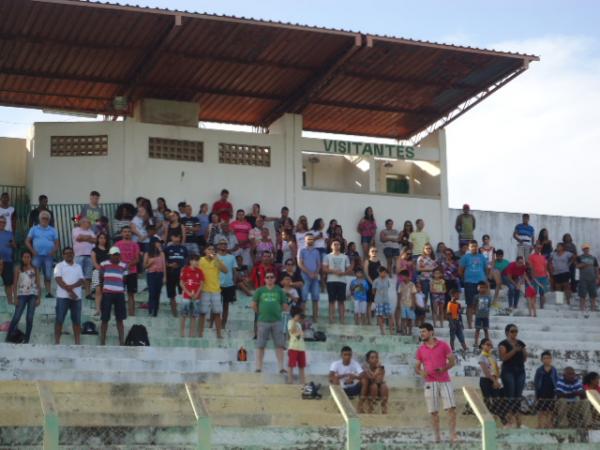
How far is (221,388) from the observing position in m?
15.2

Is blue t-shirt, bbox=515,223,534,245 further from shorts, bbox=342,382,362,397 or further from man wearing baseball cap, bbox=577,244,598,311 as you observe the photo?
shorts, bbox=342,382,362,397

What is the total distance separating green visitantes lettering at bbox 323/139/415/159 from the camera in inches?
1022

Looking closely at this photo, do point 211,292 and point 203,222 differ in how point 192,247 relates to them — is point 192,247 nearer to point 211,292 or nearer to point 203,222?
point 203,222

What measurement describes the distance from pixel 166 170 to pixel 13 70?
3521 mm

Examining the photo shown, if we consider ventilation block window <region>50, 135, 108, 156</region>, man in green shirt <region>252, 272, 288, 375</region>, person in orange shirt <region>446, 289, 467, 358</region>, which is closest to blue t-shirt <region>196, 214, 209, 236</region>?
ventilation block window <region>50, 135, 108, 156</region>

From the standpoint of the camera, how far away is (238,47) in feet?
75.6

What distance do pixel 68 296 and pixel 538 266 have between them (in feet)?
32.2

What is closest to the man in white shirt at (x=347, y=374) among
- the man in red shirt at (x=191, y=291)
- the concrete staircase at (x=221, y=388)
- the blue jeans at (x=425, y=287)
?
the concrete staircase at (x=221, y=388)

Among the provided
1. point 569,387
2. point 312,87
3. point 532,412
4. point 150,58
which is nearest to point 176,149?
point 150,58

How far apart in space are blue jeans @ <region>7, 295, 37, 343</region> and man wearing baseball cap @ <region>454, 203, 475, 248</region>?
10929 millimetres

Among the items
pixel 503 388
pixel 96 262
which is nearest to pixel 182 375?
pixel 96 262

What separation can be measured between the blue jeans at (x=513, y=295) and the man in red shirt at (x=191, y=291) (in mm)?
6825

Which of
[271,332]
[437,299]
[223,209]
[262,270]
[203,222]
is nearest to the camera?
[271,332]

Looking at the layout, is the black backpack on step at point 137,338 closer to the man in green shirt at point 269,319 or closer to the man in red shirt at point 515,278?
the man in green shirt at point 269,319
